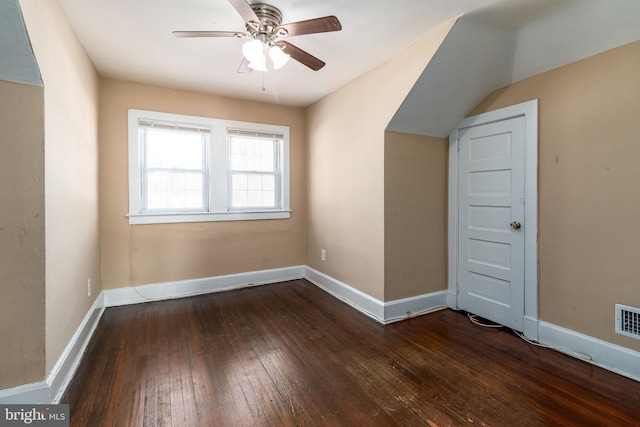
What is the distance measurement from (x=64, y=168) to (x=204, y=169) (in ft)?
5.39

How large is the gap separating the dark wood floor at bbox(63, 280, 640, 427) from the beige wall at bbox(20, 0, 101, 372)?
441 millimetres

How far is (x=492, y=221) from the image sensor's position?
8.73ft

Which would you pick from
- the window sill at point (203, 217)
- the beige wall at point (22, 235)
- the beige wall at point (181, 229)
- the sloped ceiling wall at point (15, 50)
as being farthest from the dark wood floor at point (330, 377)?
the sloped ceiling wall at point (15, 50)

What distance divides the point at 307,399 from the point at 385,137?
7.22 ft

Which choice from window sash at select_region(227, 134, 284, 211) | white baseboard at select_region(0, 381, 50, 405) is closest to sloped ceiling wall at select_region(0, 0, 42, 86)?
white baseboard at select_region(0, 381, 50, 405)

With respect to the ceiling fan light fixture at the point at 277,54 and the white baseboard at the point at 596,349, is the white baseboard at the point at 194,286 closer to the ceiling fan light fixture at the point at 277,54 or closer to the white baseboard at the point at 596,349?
the ceiling fan light fixture at the point at 277,54

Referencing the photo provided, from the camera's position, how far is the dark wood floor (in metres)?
1.54

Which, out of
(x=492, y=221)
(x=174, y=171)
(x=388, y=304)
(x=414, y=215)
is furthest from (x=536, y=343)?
(x=174, y=171)

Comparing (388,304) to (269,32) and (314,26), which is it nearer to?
(314,26)

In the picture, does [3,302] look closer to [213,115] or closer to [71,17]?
[71,17]

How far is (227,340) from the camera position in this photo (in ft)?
7.73

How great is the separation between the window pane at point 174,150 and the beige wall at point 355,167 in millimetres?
1488

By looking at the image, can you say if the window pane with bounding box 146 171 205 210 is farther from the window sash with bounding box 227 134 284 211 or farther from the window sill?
the window sash with bounding box 227 134 284 211

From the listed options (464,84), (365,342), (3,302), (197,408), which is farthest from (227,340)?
(464,84)
